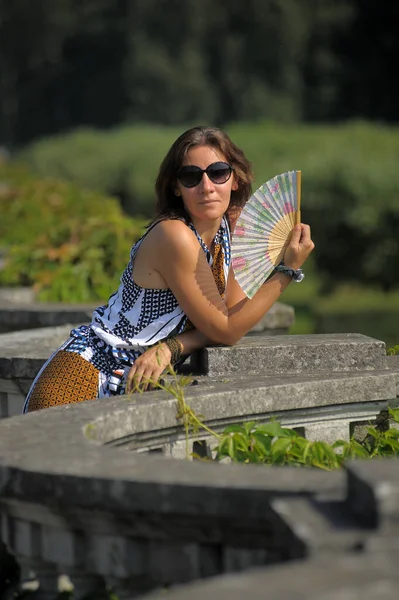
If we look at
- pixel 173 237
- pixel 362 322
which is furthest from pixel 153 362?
pixel 362 322

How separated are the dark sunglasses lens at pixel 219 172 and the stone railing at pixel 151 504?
94 cm

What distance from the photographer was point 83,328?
172 inches

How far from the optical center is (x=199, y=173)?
4.29 metres

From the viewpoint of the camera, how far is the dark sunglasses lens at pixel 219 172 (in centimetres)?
429

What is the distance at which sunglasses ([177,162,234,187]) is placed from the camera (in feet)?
14.0

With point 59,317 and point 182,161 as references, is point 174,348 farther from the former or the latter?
point 59,317

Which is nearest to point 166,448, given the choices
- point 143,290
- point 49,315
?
point 143,290

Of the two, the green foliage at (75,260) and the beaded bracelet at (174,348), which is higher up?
the green foliage at (75,260)

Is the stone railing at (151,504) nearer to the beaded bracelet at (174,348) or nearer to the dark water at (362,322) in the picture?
the beaded bracelet at (174,348)

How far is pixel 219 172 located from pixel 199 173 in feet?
0.21

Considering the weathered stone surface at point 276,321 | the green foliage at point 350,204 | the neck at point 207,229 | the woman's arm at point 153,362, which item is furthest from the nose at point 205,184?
the green foliage at point 350,204

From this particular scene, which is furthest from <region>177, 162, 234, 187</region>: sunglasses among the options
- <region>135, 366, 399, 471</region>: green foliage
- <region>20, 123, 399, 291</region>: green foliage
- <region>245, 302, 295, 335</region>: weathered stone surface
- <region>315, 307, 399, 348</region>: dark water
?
<region>20, 123, 399, 291</region>: green foliage

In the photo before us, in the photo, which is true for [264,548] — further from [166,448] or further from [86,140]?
[86,140]

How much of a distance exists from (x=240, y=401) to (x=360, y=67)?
46.8m
